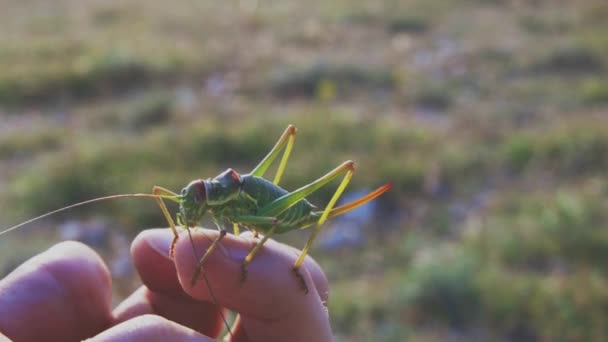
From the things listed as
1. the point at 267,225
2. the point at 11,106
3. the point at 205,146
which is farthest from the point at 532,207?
the point at 11,106

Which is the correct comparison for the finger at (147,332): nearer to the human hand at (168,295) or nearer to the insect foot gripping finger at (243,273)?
the human hand at (168,295)

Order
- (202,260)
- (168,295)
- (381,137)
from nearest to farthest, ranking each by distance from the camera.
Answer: (202,260) < (168,295) < (381,137)

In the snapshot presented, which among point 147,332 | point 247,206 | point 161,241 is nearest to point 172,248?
point 161,241

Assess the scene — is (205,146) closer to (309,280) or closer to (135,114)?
(135,114)

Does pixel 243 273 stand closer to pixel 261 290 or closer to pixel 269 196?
pixel 261 290

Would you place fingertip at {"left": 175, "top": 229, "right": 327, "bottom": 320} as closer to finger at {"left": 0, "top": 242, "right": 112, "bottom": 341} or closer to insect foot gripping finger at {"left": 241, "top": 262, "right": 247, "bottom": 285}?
insect foot gripping finger at {"left": 241, "top": 262, "right": 247, "bottom": 285}

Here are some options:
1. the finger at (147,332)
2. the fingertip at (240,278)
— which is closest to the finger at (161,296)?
the fingertip at (240,278)
